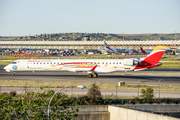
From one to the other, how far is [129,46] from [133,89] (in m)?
Answer: 116

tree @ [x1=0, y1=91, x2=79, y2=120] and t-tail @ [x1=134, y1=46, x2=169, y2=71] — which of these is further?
t-tail @ [x1=134, y1=46, x2=169, y2=71]

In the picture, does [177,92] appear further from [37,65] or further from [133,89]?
[37,65]

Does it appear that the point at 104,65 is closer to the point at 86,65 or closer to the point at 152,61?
the point at 86,65

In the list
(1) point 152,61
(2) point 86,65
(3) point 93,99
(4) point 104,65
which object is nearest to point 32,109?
(3) point 93,99

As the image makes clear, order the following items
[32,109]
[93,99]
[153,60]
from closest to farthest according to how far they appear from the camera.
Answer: [32,109] → [93,99] → [153,60]

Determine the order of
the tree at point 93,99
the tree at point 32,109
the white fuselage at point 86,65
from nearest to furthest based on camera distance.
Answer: the tree at point 32,109 < the tree at point 93,99 < the white fuselage at point 86,65

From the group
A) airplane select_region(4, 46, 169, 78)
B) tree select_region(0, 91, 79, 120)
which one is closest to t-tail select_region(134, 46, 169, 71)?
airplane select_region(4, 46, 169, 78)

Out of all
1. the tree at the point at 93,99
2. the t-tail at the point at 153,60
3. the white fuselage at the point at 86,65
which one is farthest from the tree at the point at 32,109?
the t-tail at the point at 153,60

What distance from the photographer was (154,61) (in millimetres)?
42594

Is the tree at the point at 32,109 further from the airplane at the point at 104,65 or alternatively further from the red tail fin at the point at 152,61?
the red tail fin at the point at 152,61

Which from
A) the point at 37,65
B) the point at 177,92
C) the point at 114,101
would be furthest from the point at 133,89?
the point at 37,65

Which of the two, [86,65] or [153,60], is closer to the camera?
A: [153,60]

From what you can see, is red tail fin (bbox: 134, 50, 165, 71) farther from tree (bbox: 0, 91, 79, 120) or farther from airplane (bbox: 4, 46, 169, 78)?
tree (bbox: 0, 91, 79, 120)

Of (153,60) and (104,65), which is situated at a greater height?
(153,60)
